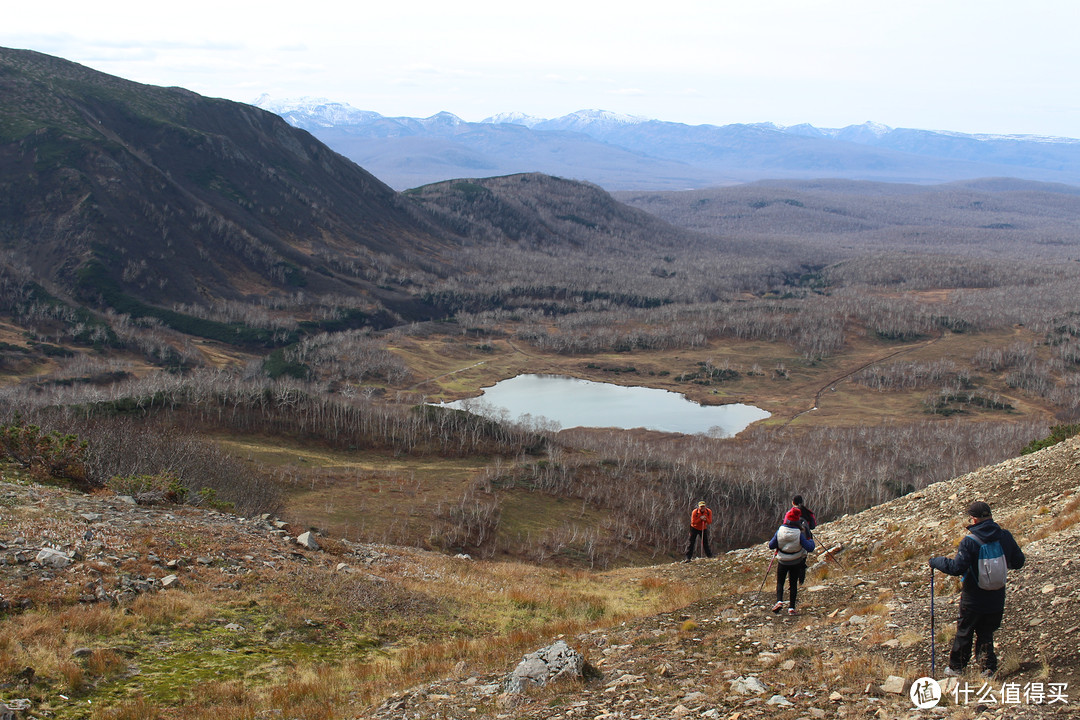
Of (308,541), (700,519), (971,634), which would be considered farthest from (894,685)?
(308,541)

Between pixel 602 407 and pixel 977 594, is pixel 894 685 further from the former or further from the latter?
pixel 602 407

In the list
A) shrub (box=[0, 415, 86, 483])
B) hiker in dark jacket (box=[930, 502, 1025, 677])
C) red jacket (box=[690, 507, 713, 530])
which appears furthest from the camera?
shrub (box=[0, 415, 86, 483])

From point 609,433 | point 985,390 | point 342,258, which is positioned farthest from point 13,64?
→ point 985,390

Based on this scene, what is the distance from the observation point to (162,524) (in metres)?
22.6

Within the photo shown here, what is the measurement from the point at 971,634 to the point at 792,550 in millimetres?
4907

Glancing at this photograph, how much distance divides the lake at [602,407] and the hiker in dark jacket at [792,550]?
8169cm

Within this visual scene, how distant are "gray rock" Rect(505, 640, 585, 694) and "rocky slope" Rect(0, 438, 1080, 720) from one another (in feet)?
0.79

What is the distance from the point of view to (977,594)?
11195mm

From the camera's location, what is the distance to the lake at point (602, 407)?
104188mm

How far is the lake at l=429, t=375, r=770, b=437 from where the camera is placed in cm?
10419

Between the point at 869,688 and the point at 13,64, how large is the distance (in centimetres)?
20361

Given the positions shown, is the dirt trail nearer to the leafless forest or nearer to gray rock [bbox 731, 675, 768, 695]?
the leafless forest

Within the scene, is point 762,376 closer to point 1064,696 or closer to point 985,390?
point 985,390

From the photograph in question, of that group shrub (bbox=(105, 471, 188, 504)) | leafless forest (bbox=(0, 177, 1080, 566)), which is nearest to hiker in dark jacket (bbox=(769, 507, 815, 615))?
shrub (bbox=(105, 471, 188, 504))
